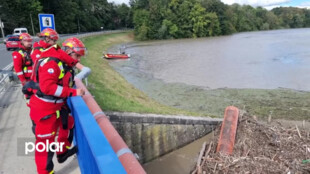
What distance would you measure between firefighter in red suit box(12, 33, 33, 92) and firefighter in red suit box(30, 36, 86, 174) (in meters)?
2.54

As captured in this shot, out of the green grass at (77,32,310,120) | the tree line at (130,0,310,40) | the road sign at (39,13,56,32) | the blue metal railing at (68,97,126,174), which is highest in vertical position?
the tree line at (130,0,310,40)

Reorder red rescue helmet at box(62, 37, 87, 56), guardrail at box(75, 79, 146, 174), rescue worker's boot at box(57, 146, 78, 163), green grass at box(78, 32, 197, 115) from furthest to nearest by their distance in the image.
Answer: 1. green grass at box(78, 32, 197, 115)
2. rescue worker's boot at box(57, 146, 78, 163)
3. red rescue helmet at box(62, 37, 87, 56)
4. guardrail at box(75, 79, 146, 174)

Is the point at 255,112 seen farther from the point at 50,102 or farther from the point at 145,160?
the point at 50,102

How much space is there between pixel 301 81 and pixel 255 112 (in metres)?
8.08

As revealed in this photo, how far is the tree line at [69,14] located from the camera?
4644 centimetres

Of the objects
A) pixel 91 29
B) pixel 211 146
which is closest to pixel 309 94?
pixel 211 146

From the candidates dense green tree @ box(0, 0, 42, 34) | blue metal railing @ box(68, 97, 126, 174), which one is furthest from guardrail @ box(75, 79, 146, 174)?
dense green tree @ box(0, 0, 42, 34)

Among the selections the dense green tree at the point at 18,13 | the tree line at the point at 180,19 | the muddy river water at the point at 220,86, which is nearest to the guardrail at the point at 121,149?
the muddy river water at the point at 220,86

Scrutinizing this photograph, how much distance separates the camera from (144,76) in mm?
19062

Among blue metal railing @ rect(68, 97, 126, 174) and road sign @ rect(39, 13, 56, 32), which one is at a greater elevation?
road sign @ rect(39, 13, 56, 32)

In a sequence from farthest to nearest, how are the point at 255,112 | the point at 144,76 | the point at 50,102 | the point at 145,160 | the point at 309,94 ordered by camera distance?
the point at 144,76
the point at 309,94
the point at 255,112
the point at 145,160
the point at 50,102

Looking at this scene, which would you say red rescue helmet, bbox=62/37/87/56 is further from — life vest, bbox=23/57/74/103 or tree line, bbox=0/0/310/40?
tree line, bbox=0/0/310/40

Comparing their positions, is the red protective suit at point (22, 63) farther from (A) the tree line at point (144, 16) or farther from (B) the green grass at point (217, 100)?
(A) the tree line at point (144, 16)

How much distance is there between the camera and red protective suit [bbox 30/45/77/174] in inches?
102
